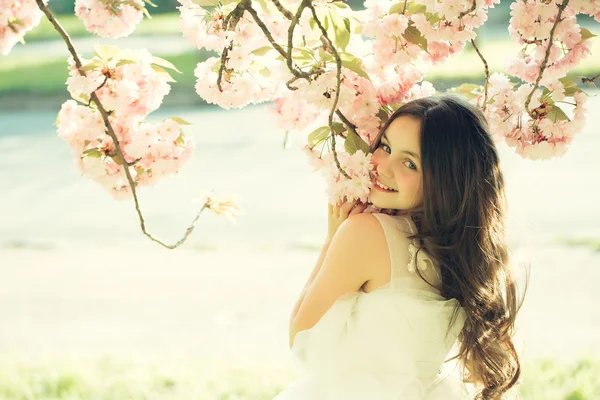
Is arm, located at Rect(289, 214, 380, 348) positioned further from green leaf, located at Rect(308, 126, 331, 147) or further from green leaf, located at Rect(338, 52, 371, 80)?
green leaf, located at Rect(338, 52, 371, 80)

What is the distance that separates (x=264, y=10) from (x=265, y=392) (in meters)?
1.62

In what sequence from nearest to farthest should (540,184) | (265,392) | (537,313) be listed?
(265,392) → (537,313) → (540,184)

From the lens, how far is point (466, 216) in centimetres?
162

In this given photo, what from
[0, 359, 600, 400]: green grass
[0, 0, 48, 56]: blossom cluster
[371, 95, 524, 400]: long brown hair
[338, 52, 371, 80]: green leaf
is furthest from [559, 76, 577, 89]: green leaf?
[0, 359, 600, 400]: green grass

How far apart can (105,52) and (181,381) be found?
1.75 m

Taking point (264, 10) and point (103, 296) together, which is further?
point (103, 296)

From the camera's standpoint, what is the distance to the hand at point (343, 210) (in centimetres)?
167

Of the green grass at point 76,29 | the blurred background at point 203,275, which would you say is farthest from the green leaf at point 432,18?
the green grass at point 76,29

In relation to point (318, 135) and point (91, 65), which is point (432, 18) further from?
point (91, 65)

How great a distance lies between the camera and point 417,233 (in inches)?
63.5

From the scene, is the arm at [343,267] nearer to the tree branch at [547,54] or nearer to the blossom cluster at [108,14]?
the tree branch at [547,54]

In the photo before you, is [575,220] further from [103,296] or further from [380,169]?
[380,169]

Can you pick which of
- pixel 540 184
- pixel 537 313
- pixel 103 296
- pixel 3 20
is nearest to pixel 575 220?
pixel 540 184

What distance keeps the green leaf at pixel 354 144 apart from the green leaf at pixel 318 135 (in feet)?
0.17
